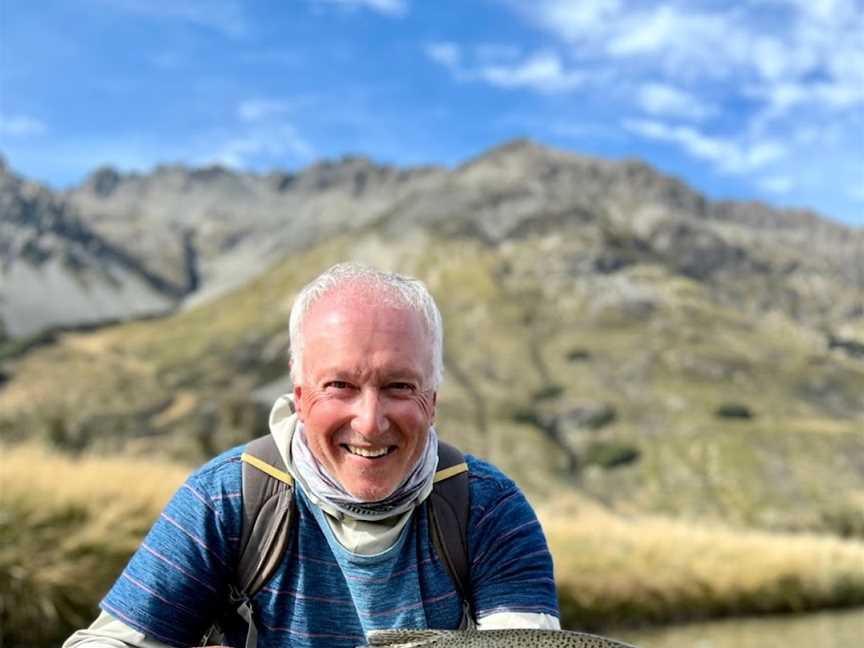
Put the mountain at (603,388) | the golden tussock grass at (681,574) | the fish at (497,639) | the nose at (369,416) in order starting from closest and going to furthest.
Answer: the fish at (497,639) < the nose at (369,416) < the golden tussock grass at (681,574) < the mountain at (603,388)

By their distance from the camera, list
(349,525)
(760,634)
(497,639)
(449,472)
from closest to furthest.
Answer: (497,639)
(349,525)
(449,472)
(760,634)

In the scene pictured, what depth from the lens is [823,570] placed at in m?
18.0

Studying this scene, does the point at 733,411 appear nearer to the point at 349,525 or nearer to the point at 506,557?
the point at 506,557

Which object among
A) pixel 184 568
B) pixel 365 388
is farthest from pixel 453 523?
pixel 184 568

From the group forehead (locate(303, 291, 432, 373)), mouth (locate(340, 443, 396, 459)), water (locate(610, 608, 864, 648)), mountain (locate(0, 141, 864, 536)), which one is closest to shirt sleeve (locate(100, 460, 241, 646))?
mouth (locate(340, 443, 396, 459))

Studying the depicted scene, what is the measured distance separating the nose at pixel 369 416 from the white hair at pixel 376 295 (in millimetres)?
239

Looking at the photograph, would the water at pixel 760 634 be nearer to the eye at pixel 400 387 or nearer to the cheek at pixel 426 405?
the cheek at pixel 426 405

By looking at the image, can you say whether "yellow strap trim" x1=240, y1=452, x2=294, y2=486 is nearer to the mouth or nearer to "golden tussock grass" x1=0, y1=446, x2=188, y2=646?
the mouth

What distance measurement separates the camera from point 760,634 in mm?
14008

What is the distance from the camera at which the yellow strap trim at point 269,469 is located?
10.9ft

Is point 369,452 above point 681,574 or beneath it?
beneath

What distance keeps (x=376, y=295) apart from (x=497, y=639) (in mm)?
1066

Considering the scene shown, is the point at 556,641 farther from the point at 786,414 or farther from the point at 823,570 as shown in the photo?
the point at 786,414

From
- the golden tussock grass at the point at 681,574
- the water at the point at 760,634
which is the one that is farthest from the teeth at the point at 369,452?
the golden tussock grass at the point at 681,574
